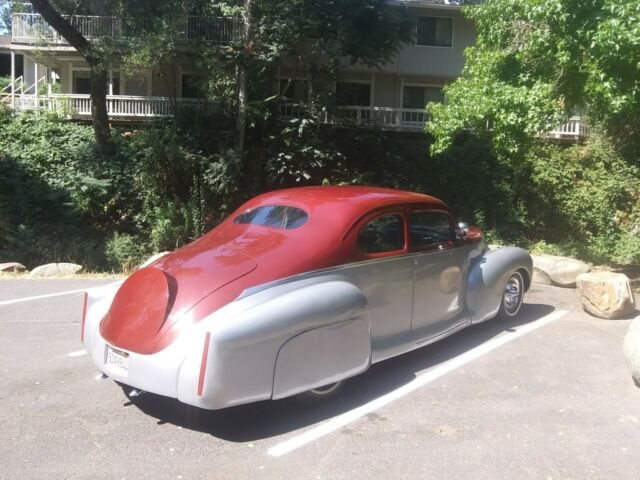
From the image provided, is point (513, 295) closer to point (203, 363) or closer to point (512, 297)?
point (512, 297)

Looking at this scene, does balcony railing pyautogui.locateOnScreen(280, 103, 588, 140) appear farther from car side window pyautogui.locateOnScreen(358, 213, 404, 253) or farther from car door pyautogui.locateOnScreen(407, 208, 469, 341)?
car side window pyautogui.locateOnScreen(358, 213, 404, 253)

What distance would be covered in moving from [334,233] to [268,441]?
1707mm

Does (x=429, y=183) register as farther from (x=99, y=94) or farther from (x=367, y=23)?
(x=99, y=94)

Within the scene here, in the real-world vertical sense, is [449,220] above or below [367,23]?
below

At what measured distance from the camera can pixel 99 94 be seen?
17.4 m

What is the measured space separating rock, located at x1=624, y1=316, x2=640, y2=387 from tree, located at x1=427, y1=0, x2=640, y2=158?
375 centimetres

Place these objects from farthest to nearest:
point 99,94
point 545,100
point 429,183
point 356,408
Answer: point 99,94 → point 429,183 → point 545,100 → point 356,408

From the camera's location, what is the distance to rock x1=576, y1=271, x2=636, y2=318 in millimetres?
7109

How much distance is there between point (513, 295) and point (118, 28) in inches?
547

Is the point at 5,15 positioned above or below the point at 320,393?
above

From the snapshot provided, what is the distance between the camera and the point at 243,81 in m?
15.4

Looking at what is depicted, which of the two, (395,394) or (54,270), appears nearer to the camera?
(395,394)

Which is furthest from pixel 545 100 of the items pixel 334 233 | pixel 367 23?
pixel 367 23

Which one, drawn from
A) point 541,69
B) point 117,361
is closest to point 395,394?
point 117,361
